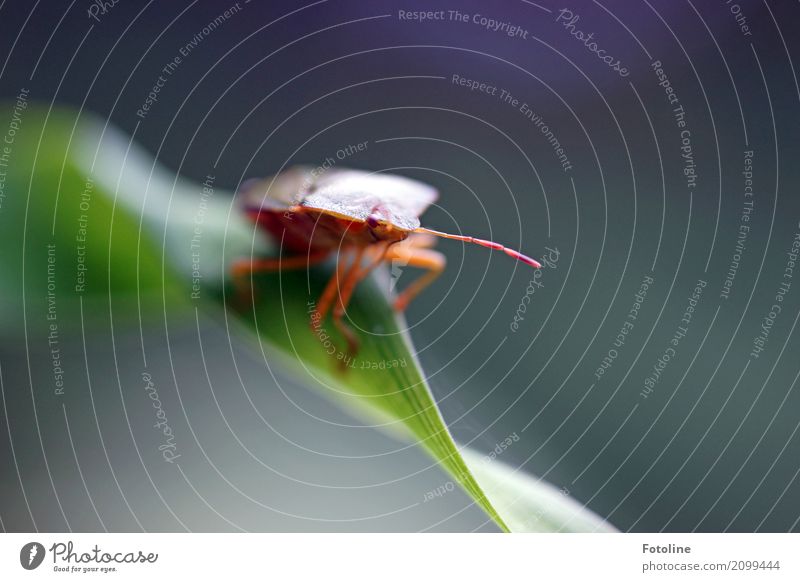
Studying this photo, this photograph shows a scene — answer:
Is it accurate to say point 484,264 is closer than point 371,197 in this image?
No

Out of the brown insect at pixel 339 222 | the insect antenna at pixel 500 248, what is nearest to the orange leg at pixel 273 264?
the brown insect at pixel 339 222

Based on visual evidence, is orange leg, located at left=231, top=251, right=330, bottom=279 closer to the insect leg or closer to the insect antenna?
the insect leg

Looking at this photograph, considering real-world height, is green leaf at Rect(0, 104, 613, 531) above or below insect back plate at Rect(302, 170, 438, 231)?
below

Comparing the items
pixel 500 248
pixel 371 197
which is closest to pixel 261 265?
pixel 371 197

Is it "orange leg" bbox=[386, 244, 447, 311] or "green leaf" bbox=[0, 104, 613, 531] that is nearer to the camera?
"green leaf" bbox=[0, 104, 613, 531]

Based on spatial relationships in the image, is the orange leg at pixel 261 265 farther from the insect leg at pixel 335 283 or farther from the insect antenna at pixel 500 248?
the insect antenna at pixel 500 248

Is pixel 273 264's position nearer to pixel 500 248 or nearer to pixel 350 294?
pixel 350 294

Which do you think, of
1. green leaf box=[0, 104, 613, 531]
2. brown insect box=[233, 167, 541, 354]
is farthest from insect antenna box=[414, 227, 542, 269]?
green leaf box=[0, 104, 613, 531]
